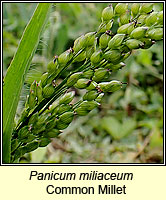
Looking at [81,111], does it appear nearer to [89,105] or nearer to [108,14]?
[89,105]

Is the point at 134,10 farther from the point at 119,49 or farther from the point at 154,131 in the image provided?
the point at 154,131

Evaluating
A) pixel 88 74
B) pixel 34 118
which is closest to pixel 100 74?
pixel 88 74

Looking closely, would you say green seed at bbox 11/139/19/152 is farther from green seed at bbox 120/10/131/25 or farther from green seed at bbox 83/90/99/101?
green seed at bbox 120/10/131/25

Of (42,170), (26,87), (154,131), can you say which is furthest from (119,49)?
→ (154,131)

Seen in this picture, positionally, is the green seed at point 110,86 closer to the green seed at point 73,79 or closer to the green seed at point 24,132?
the green seed at point 73,79

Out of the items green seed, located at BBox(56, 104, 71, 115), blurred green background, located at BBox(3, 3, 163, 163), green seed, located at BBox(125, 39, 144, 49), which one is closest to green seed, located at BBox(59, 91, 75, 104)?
green seed, located at BBox(56, 104, 71, 115)

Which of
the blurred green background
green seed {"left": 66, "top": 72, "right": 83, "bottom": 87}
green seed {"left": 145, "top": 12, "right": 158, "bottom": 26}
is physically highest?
the blurred green background

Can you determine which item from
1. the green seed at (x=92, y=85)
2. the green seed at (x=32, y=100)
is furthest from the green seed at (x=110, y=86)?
the green seed at (x=32, y=100)
